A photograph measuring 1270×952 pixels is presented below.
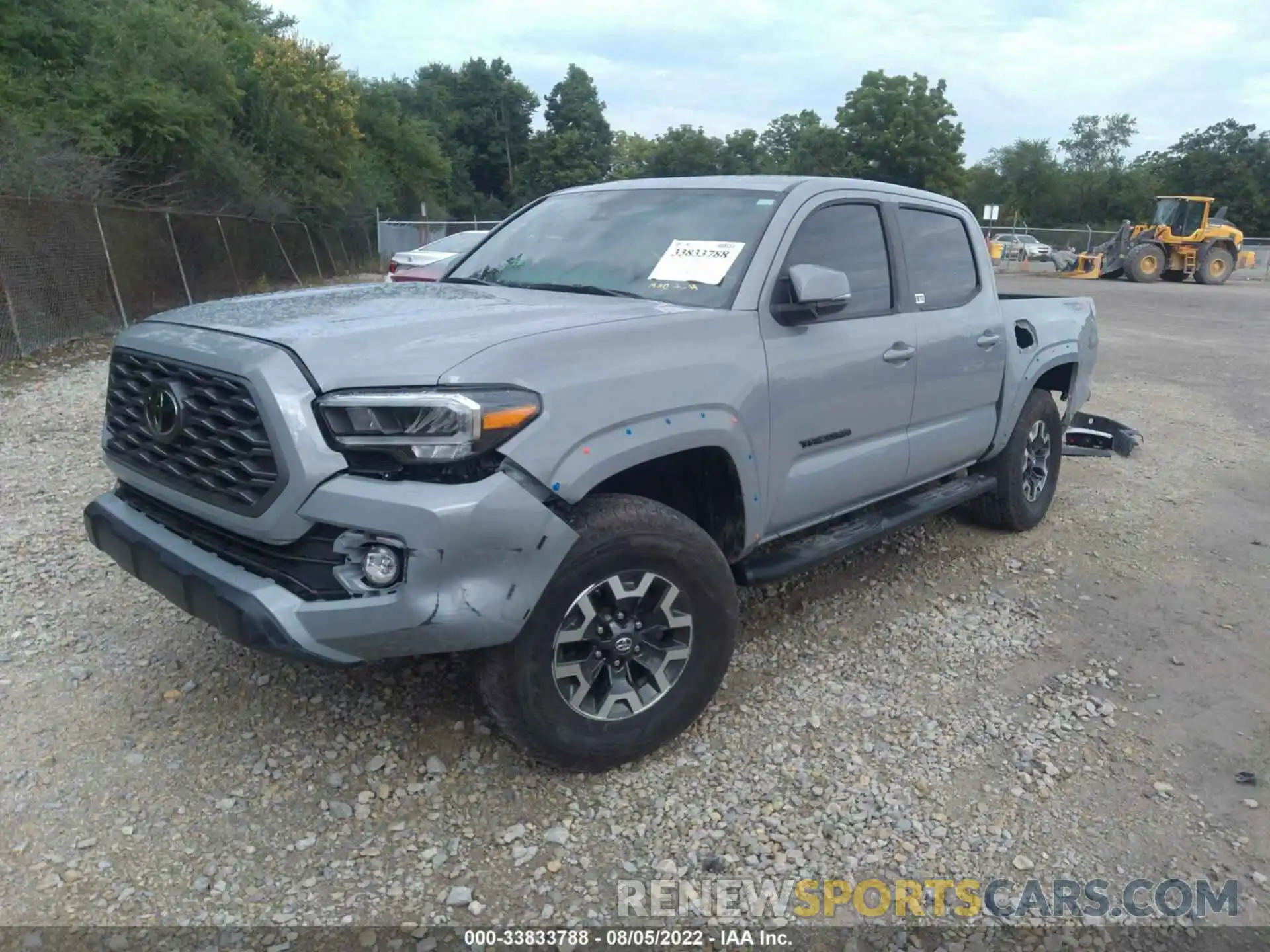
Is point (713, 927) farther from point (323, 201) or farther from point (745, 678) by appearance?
point (323, 201)

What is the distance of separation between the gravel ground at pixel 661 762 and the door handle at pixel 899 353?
123 centimetres

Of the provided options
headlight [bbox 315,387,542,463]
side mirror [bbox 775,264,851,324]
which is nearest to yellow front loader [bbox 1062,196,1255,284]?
side mirror [bbox 775,264,851,324]

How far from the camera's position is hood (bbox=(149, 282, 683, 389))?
2707mm

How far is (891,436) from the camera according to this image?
4.24 meters

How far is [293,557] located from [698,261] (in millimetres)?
1883

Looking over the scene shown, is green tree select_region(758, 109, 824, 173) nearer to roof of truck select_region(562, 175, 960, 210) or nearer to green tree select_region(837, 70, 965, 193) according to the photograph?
green tree select_region(837, 70, 965, 193)

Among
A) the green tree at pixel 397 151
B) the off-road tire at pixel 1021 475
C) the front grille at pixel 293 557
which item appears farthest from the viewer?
the green tree at pixel 397 151

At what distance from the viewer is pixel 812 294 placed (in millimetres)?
3469

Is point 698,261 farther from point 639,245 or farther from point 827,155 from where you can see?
point 827,155

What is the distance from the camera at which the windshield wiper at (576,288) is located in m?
3.71

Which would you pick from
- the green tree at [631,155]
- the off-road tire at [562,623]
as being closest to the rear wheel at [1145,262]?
the off-road tire at [562,623]

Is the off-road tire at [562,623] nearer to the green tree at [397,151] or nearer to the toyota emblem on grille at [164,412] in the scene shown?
the toyota emblem on grille at [164,412]

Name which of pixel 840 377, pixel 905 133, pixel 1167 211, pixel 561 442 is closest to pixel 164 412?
pixel 561 442

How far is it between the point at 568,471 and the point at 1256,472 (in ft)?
22.1
